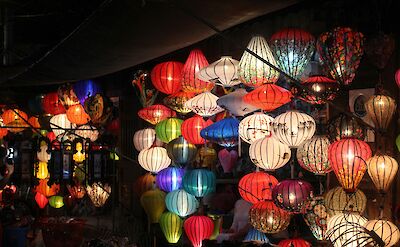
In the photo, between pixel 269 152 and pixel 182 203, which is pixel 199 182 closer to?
pixel 182 203

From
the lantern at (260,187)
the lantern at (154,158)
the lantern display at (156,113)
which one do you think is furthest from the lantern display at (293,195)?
the lantern display at (156,113)

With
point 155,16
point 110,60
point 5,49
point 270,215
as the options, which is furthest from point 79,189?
point 155,16

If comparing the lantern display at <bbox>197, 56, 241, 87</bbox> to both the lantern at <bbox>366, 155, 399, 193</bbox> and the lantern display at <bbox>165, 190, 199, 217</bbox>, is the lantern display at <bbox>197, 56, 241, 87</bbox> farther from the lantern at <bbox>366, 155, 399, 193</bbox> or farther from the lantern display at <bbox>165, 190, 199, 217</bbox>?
the lantern display at <bbox>165, 190, 199, 217</bbox>

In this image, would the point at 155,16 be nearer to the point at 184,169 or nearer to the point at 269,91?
the point at 269,91

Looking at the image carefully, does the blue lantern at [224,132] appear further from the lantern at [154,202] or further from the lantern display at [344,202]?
the lantern at [154,202]

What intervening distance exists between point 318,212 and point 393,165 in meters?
0.76

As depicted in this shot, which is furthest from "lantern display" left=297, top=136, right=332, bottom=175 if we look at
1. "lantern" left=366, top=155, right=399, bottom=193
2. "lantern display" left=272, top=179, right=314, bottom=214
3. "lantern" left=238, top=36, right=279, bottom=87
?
"lantern" left=238, top=36, right=279, bottom=87

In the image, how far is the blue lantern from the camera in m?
5.49

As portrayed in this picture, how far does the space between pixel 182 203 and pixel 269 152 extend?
1.71 meters

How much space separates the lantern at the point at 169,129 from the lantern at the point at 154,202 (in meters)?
0.79

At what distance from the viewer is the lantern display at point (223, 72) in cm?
523

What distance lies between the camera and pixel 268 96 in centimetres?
481

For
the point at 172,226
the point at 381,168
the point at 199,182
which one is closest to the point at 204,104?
the point at 199,182

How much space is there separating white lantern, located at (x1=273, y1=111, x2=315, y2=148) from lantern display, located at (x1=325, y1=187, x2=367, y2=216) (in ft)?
1.79
